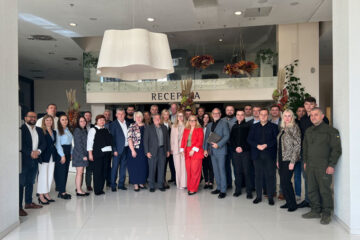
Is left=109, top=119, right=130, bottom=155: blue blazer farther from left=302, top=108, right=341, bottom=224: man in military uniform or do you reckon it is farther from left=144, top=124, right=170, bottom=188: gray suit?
left=302, top=108, right=341, bottom=224: man in military uniform

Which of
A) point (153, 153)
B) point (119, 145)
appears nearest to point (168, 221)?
point (153, 153)

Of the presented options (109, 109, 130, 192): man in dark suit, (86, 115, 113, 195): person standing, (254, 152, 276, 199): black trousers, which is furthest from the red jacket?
(86, 115, 113, 195): person standing

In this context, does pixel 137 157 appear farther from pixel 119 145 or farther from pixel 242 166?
pixel 242 166

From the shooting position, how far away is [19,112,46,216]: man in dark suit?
5051 mm

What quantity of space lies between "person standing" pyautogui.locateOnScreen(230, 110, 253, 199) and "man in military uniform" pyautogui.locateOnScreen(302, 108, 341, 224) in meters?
1.39

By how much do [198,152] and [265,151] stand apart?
1.54 metres

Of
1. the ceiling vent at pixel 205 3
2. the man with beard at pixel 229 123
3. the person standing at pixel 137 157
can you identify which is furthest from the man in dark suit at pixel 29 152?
the ceiling vent at pixel 205 3

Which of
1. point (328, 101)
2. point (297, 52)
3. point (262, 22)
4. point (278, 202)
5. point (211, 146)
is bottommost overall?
point (278, 202)

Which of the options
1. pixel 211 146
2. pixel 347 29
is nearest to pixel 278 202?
pixel 211 146

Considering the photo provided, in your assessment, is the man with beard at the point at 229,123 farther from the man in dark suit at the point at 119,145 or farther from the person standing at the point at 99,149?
the person standing at the point at 99,149

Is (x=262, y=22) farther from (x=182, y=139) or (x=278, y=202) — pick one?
(x=278, y=202)

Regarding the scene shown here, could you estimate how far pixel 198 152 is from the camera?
646 cm

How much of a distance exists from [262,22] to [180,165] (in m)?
5.94

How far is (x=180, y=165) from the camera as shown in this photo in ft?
22.6
